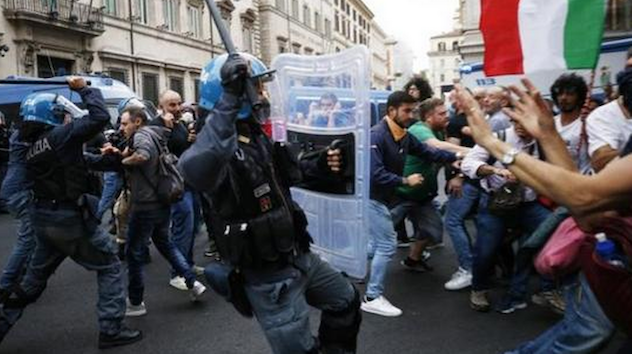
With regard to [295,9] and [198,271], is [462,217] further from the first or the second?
[295,9]

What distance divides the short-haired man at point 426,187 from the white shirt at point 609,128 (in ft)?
4.86

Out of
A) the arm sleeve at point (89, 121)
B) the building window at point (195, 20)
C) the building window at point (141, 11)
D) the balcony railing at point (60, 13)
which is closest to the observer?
the arm sleeve at point (89, 121)

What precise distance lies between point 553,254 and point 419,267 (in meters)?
3.18

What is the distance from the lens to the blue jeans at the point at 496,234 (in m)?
4.29

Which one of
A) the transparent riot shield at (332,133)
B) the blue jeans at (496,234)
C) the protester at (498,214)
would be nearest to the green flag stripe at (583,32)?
the transparent riot shield at (332,133)

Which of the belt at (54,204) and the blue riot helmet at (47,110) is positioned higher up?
the blue riot helmet at (47,110)

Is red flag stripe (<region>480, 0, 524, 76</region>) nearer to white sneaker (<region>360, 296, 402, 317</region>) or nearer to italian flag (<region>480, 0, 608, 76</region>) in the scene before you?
italian flag (<region>480, 0, 608, 76</region>)

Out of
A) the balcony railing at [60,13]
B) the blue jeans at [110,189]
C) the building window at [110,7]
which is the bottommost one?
the blue jeans at [110,189]

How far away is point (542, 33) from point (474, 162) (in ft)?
5.41

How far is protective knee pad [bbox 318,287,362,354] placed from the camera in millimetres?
2814

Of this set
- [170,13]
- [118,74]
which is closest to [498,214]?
[118,74]

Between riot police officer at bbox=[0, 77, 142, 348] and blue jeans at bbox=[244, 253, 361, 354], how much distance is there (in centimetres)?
181

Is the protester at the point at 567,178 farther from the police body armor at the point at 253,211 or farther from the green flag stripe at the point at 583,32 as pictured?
the police body armor at the point at 253,211

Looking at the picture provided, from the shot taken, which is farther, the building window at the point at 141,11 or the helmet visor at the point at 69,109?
the building window at the point at 141,11
